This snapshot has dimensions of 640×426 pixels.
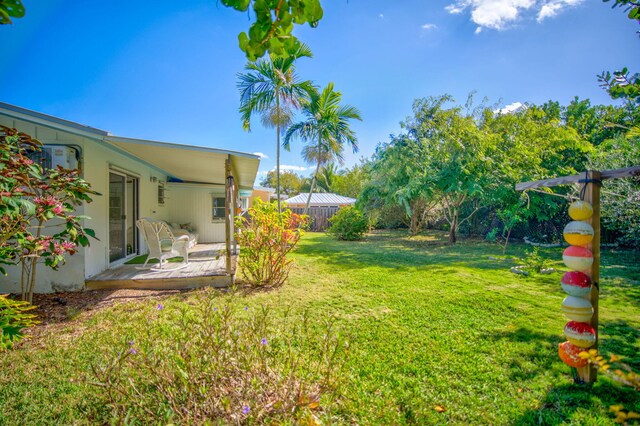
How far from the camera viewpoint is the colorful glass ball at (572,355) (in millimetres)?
2445

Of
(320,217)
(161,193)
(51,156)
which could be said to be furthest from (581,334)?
(320,217)

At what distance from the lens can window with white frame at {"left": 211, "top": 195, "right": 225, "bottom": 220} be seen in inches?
467

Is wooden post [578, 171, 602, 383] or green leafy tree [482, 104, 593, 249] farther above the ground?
green leafy tree [482, 104, 593, 249]

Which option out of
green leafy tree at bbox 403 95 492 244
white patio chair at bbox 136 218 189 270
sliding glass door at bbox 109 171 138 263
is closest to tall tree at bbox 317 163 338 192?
green leafy tree at bbox 403 95 492 244

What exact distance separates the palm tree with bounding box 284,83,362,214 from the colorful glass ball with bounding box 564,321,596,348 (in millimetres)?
10871

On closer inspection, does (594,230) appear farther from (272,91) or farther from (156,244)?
(272,91)

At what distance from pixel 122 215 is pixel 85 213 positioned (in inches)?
72.5

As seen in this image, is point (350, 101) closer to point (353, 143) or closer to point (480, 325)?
point (353, 143)

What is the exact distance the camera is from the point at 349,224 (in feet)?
47.0

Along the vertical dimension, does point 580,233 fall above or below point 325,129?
below

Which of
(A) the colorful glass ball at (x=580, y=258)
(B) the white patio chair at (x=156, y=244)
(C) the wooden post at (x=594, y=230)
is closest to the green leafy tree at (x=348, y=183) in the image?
(B) the white patio chair at (x=156, y=244)

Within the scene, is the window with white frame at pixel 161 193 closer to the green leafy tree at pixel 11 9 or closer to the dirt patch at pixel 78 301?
the dirt patch at pixel 78 301

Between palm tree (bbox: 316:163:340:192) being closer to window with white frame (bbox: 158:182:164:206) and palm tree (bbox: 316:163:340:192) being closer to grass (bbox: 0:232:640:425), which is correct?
window with white frame (bbox: 158:182:164:206)

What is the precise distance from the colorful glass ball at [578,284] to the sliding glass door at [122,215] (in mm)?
7854
